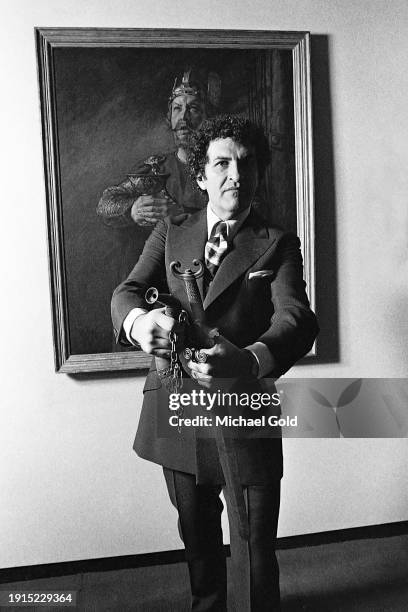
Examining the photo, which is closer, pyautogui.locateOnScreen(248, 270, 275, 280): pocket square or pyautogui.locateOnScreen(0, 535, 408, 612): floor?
pyautogui.locateOnScreen(248, 270, 275, 280): pocket square

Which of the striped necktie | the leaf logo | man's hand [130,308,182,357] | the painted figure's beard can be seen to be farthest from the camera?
the leaf logo

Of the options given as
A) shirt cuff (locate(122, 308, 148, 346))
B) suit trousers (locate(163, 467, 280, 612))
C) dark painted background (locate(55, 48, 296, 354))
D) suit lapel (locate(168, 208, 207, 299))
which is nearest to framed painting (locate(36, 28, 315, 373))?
dark painted background (locate(55, 48, 296, 354))

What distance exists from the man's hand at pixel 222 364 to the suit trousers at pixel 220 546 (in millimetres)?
272

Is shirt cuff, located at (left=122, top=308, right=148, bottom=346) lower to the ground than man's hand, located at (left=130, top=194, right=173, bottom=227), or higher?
lower

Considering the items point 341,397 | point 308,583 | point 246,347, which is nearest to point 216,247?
point 246,347

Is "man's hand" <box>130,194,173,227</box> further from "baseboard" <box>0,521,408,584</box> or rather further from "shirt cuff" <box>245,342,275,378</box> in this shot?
"baseboard" <box>0,521,408,584</box>

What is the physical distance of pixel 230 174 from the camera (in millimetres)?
1212

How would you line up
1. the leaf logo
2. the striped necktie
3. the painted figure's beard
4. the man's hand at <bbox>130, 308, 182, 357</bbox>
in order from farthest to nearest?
the leaf logo
the painted figure's beard
the striped necktie
the man's hand at <bbox>130, 308, 182, 357</bbox>

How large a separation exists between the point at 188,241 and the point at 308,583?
3.53ft

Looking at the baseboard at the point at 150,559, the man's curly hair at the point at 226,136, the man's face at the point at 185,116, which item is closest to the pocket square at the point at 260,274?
the man's curly hair at the point at 226,136

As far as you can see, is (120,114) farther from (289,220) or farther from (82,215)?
(289,220)

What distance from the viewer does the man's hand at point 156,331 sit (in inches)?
44.9

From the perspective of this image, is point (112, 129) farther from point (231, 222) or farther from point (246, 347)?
point (246, 347)

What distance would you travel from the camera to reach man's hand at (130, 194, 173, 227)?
1.64 metres
